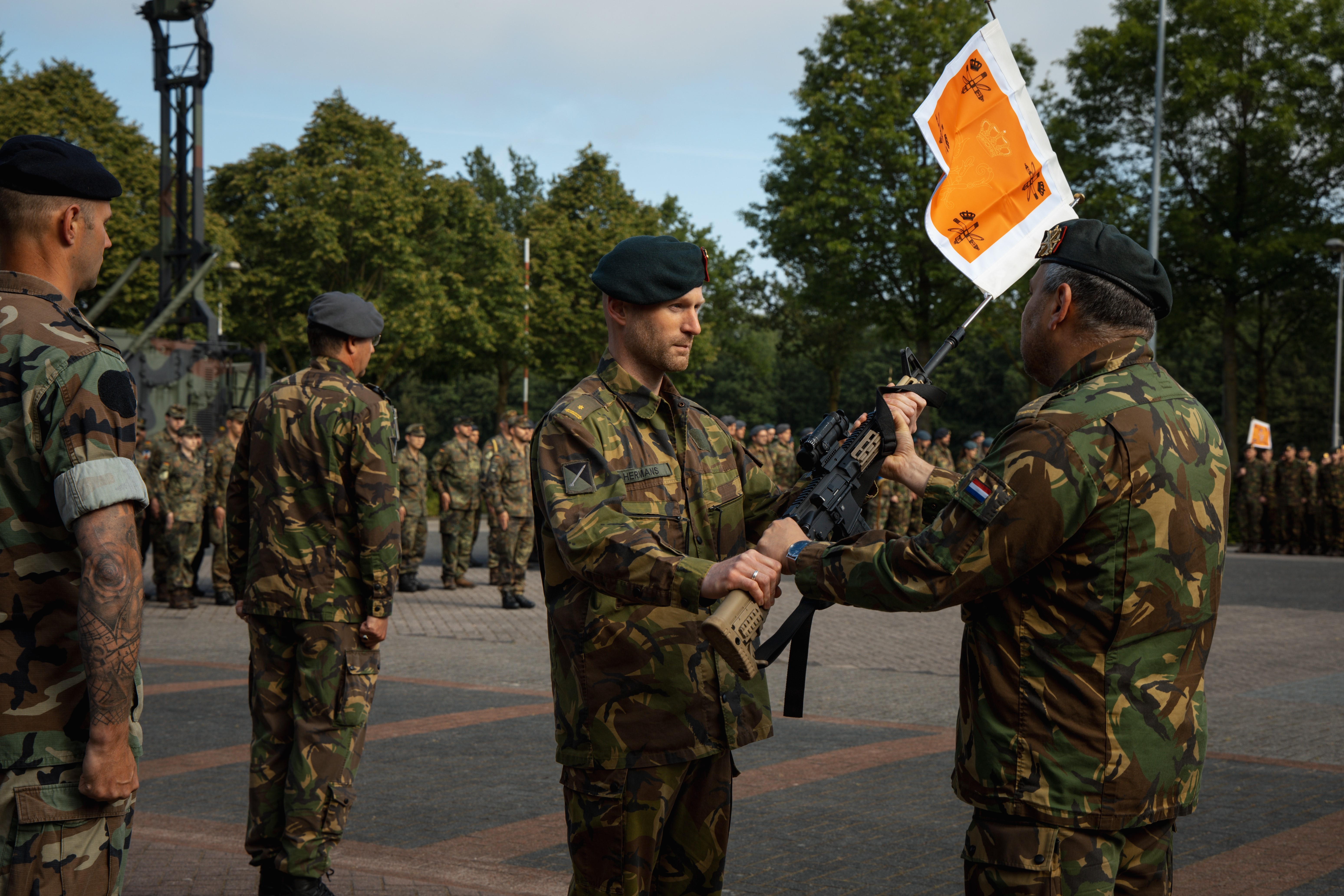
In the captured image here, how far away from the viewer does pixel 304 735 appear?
441cm

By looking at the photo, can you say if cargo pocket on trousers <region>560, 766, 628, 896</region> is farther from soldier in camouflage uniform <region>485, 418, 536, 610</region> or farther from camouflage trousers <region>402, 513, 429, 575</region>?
camouflage trousers <region>402, 513, 429, 575</region>

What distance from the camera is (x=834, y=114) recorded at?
32750mm

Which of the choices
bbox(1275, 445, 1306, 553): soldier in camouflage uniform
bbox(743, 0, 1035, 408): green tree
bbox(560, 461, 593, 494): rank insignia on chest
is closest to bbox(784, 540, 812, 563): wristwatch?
bbox(560, 461, 593, 494): rank insignia on chest

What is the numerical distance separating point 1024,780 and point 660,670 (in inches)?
34.9

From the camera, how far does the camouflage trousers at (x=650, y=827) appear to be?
2898mm

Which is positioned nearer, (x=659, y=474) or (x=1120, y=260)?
(x=1120, y=260)

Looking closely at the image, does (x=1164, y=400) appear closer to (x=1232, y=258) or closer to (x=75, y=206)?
(x=75, y=206)

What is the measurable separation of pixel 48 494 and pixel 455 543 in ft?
46.0

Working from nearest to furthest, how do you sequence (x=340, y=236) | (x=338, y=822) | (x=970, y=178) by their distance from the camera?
1. (x=970, y=178)
2. (x=338, y=822)
3. (x=340, y=236)

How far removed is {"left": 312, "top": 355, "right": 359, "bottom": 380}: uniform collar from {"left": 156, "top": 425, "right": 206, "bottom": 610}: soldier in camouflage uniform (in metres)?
10.1

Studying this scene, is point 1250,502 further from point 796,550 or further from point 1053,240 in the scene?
point 796,550

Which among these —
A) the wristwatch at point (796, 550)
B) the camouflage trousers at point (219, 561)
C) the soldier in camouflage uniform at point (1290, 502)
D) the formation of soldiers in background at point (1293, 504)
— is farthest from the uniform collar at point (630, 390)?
the soldier in camouflage uniform at point (1290, 502)

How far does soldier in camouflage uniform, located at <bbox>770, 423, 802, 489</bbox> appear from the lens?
74.1ft

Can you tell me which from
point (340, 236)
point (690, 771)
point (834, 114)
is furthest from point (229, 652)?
point (340, 236)
